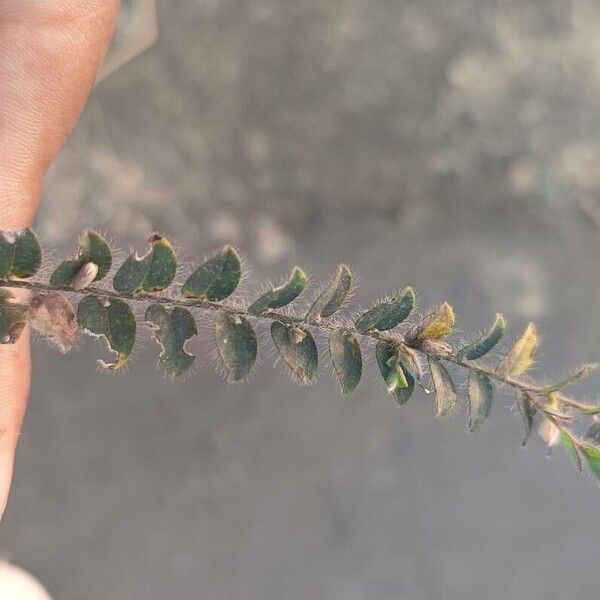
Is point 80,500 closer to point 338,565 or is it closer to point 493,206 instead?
point 338,565

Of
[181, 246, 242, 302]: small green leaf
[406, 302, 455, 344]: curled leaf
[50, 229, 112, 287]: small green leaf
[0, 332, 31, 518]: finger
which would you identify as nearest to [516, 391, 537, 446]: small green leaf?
[406, 302, 455, 344]: curled leaf

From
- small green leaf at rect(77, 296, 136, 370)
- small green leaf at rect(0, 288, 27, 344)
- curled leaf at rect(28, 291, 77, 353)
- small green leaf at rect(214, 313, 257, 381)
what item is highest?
small green leaf at rect(214, 313, 257, 381)

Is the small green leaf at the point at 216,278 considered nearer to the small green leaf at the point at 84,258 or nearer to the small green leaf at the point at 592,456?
the small green leaf at the point at 84,258

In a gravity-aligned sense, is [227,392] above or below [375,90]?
below

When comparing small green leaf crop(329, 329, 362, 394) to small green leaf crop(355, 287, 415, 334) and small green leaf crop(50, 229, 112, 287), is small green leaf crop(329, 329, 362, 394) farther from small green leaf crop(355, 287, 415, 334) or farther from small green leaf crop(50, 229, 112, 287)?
small green leaf crop(50, 229, 112, 287)

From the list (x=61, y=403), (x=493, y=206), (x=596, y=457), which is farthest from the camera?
(x=493, y=206)

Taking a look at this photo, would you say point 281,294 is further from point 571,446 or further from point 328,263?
point 328,263

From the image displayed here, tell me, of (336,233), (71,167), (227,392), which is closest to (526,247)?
(336,233)
